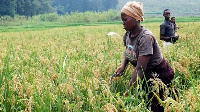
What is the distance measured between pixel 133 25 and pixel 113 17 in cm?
4904

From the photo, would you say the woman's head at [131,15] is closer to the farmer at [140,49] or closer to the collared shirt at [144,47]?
the farmer at [140,49]

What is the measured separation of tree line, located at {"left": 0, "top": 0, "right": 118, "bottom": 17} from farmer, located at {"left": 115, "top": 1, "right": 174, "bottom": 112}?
48136 millimetres

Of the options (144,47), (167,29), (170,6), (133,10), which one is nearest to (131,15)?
(133,10)

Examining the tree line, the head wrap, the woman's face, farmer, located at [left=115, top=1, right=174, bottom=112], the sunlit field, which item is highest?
the tree line

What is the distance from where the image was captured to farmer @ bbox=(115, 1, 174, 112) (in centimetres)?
220

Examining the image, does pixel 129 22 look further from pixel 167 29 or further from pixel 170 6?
pixel 170 6

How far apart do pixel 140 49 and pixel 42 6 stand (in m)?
60.4

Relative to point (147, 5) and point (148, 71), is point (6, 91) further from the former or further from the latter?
point (147, 5)

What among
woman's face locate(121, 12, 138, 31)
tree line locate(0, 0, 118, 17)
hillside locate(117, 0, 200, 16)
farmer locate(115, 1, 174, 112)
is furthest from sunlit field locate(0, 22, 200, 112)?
hillside locate(117, 0, 200, 16)

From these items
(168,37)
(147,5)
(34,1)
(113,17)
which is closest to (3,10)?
(34,1)

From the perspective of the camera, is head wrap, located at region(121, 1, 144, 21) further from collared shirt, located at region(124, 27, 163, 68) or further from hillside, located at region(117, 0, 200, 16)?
hillside, located at region(117, 0, 200, 16)

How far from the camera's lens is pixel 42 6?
59.2 meters

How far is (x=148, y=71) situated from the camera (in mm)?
2461

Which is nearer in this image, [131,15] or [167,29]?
[131,15]
